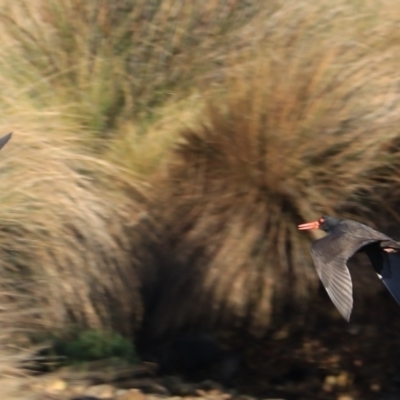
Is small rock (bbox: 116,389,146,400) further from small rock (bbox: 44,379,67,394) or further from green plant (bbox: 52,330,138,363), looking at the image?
small rock (bbox: 44,379,67,394)

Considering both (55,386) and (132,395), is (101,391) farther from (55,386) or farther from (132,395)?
A: (55,386)

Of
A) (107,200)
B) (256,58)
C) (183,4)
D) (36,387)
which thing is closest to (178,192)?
(107,200)

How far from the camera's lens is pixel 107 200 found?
416 cm

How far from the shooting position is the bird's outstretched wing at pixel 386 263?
371cm

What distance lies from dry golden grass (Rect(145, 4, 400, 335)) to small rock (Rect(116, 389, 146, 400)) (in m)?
0.43

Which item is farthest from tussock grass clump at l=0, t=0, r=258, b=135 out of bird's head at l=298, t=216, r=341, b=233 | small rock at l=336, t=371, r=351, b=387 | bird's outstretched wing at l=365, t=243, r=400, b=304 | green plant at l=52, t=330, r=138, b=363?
small rock at l=336, t=371, r=351, b=387

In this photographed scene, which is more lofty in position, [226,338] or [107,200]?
[107,200]

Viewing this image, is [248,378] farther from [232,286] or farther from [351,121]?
[351,121]

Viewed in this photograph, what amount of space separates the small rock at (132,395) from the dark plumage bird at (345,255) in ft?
3.17

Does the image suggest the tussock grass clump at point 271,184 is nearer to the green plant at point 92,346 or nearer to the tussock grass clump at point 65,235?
the tussock grass clump at point 65,235

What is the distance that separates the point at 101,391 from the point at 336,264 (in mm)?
1121

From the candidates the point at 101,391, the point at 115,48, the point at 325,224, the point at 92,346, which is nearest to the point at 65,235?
the point at 92,346

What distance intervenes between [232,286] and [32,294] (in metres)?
0.88

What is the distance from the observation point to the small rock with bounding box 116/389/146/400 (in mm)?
3870
